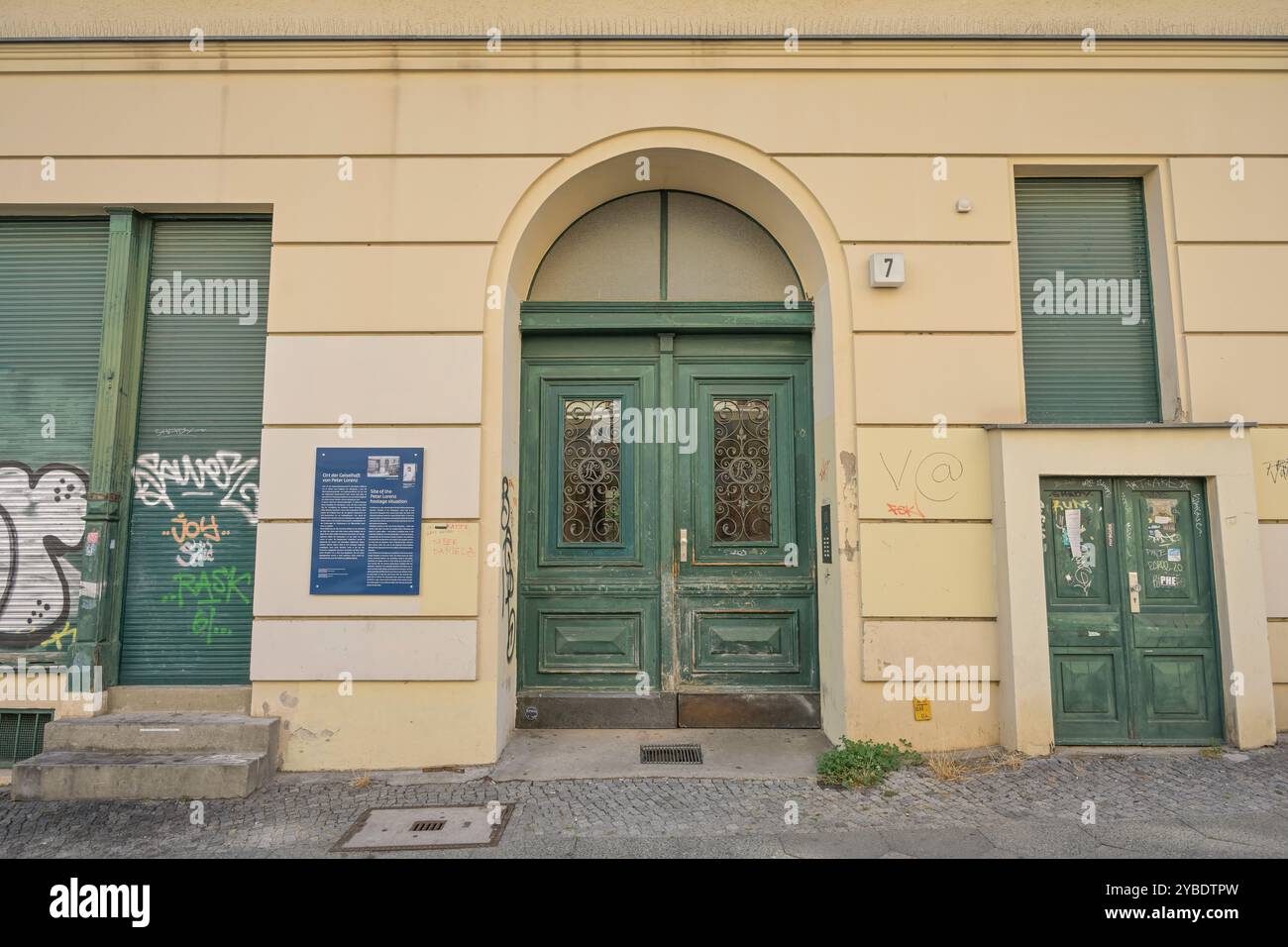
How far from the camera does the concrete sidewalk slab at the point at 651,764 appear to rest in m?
4.97

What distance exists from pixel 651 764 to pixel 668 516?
6.40ft

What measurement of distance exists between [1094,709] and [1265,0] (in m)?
5.79

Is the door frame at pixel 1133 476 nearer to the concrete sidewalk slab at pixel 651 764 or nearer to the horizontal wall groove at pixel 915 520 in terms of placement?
the horizontal wall groove at pixel 915 520

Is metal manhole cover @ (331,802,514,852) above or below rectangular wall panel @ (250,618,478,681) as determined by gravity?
below

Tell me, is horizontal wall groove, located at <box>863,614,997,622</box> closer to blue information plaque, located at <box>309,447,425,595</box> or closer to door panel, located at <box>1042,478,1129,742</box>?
door panel, located at <box>1042,478,1129,742</box>

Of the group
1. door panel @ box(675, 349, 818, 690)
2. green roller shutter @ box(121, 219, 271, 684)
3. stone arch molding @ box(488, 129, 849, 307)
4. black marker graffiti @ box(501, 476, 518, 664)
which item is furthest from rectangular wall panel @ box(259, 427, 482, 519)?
door panel @ box(675, 349, 818, 690)

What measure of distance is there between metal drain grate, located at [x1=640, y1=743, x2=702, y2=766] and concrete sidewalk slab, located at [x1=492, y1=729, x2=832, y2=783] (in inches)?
1.9

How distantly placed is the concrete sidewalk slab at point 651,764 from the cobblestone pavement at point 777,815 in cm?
12

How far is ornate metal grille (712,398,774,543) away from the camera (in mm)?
6113

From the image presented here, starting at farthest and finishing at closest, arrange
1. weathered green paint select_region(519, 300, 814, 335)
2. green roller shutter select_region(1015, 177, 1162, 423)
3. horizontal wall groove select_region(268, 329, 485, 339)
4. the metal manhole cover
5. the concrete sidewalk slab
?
1. weathered green paint select_region(519, 300, 814, 335)
2. green roller shutter select_region(1015, 177, 1162, 423)
3. horizontal wall groove select_region(268, 329, 485, 339)
4. the concrete sidewalk slab
5. the metal manhole cover

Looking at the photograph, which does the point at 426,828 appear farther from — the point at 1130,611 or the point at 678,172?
the point at 678,172

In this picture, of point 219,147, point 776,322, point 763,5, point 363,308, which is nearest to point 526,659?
point 363,308

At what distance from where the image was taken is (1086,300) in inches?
231

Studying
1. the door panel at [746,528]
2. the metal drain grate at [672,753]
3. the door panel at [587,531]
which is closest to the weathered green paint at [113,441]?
the door panel at [587,531]
